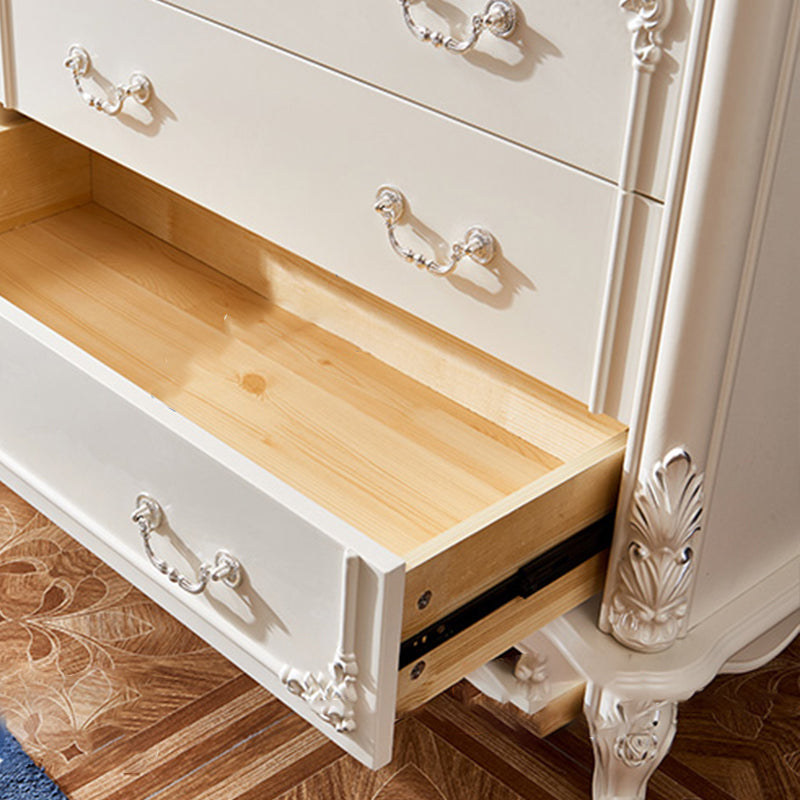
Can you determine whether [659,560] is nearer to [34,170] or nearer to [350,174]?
Result: [350,174]

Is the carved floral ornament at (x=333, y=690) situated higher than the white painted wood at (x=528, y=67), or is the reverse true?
the white painted wood at (x=528, y=67)

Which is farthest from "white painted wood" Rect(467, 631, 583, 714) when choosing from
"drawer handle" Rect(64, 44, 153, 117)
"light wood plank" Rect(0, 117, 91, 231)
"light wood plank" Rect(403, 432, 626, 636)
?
"light wood plank" Rect(0, 117, 91, 231)

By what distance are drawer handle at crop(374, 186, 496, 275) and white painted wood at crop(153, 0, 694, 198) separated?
0.07m

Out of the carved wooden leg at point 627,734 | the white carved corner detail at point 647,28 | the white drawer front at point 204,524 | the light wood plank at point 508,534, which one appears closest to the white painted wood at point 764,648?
the carved wooden leg at point 627,734

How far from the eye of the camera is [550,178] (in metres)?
0.82

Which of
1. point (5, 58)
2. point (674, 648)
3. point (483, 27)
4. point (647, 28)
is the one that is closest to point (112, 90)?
point (5, 58)

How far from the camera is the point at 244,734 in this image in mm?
1199

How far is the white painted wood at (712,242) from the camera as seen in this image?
0.70 metres

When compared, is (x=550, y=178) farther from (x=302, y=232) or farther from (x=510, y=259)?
(x=302, y=232)

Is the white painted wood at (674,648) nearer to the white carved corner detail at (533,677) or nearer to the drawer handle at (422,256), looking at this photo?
the white carved corner detail at (533,677)

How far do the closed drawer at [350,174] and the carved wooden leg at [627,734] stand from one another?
24 centimetres

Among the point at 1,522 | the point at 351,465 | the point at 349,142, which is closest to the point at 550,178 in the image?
the point at 349,142

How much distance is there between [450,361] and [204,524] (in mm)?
301

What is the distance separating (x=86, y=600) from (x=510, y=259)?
0.69 m
